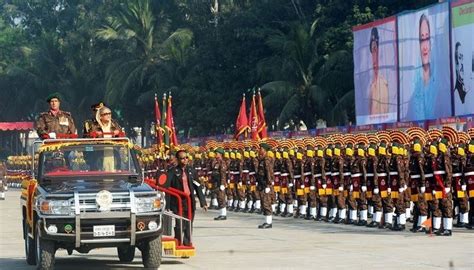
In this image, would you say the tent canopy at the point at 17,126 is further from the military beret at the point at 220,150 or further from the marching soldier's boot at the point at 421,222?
the marching soldier's boot at the point at 421,222

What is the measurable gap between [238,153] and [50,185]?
18345mm

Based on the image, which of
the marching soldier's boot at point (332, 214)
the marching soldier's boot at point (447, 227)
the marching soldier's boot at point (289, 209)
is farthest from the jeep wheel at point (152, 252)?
the marching soldier's boot at point (289, 209)


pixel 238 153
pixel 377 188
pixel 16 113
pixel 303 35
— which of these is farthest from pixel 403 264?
pixel 16 113

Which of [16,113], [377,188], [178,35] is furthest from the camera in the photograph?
[16,113]

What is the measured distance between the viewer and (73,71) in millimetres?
80875

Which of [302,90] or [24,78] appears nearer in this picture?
[302,90]

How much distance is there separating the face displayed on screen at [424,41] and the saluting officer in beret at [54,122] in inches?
1021

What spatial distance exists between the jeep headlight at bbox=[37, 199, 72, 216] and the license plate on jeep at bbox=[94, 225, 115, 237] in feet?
1.41

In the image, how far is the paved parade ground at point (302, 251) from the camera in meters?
17.5

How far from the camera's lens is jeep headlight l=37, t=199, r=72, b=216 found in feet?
52.2

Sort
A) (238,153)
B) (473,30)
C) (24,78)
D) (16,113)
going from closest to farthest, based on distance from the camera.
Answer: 1. (238,153)
2. (473,30)
3. (24,78)
4. (16,113)

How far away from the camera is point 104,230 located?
16.0 metres

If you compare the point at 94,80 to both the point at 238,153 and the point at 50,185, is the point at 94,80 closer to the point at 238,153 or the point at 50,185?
the point at 238,153

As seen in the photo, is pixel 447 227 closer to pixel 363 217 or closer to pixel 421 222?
pixel 421 222
